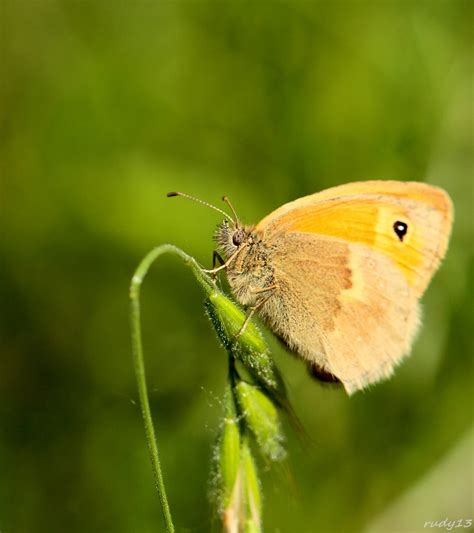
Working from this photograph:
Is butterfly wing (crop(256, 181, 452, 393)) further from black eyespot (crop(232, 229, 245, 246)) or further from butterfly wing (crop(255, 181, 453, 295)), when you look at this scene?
black eyespot (crop(232, 229, 245, 246))

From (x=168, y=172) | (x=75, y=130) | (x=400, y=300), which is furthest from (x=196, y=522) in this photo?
(x=75, y=130)

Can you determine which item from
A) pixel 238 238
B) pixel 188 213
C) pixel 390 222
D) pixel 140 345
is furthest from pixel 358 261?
pixel 140 345

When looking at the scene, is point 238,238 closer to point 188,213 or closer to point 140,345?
point 188,213

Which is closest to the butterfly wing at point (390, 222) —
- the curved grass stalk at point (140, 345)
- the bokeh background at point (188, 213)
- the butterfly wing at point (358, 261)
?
the butterfly wing at point (358, 261)

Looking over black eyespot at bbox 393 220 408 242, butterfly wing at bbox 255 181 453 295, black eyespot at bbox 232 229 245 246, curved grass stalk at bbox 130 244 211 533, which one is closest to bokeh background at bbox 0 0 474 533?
black eyespot at bbox 232 229 245 246

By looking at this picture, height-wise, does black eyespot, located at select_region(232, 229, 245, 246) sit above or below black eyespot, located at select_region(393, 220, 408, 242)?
above

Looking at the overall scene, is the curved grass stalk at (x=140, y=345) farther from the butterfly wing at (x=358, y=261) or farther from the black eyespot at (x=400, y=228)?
the black eyespot at (x=400, y=228)
